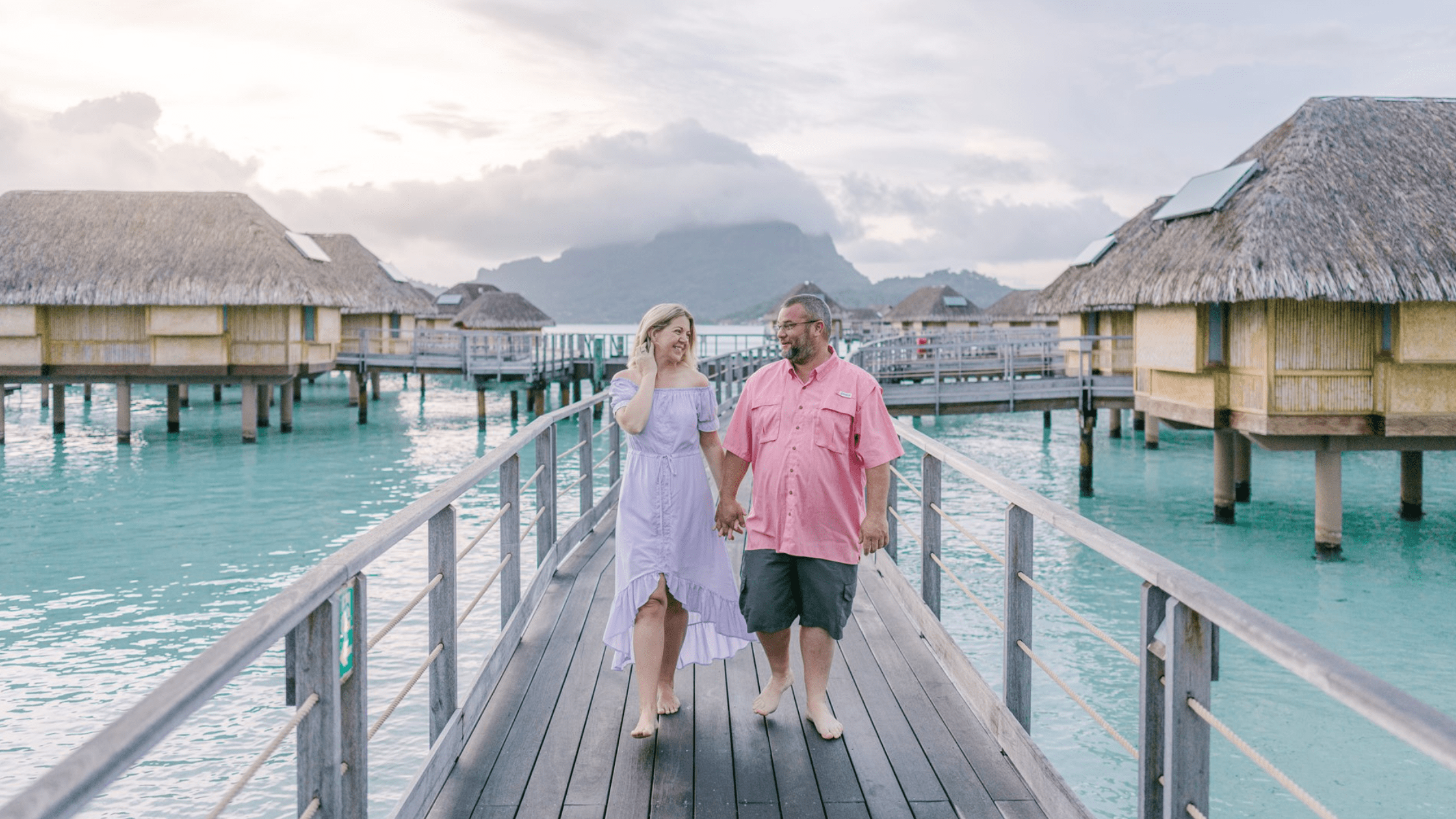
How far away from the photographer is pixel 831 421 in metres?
3.76

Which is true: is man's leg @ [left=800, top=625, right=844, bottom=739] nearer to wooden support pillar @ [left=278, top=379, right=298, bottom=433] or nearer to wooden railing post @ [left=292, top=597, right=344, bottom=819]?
wooden railing post @ [left=292, top=597, right=344, bottom=819]

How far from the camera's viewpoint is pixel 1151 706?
2.55 m

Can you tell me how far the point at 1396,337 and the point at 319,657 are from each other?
45.9ft

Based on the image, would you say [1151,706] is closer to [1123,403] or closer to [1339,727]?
[1339,727]

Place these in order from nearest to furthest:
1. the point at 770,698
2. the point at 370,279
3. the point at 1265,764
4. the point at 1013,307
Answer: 1. the point at 1265,764
2. the point at 770,698
3. the point at 370,279
4. the point at 1013,307

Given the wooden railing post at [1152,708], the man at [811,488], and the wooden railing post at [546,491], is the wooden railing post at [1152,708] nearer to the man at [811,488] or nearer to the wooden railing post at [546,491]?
the man at [811,488]

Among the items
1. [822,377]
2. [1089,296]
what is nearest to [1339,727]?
[822,377]

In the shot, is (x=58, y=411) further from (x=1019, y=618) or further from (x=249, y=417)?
(x=1019, y=618)

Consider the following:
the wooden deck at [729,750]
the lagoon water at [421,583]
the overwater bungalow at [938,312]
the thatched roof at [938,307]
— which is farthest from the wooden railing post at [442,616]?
the thatched roof at [938,307]

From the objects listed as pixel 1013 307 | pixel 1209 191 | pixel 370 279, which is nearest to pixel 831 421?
pixel 1209 191

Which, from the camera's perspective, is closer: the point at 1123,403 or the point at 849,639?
the point at 849,639

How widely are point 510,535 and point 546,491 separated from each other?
1.48m

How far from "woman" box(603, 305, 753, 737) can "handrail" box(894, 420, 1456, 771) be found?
1345 mm

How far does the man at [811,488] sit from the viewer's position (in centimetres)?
377
